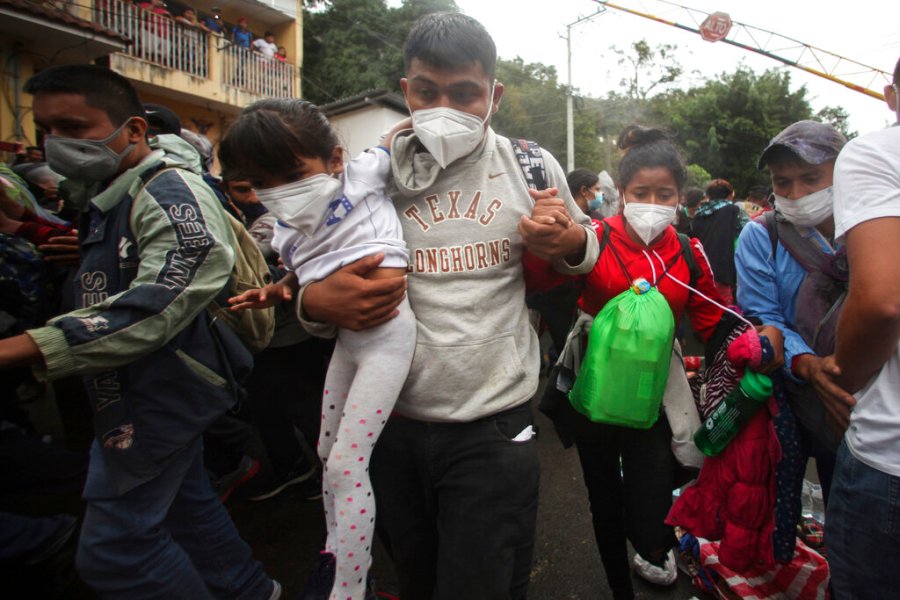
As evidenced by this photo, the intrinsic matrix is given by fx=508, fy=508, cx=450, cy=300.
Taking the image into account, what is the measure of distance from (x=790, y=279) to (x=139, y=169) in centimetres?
236

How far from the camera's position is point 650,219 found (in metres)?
1.89

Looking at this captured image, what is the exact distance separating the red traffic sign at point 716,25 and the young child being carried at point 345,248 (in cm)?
1960

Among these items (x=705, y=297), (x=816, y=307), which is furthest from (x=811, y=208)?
(x=705, y=297)

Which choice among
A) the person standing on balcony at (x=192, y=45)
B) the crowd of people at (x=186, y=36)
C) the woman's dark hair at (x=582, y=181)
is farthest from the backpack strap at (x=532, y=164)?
the person standing on balcony at (x=192, y=45)

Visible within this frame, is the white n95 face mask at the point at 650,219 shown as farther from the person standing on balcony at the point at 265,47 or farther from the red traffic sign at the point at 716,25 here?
the red traffic sign at the point at 716,25

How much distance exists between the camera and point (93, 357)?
145 cm

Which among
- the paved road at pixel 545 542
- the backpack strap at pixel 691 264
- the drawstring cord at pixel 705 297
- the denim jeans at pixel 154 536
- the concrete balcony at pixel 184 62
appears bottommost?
the paved road at pixel 545 542

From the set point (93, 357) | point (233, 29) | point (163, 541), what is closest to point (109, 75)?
point (93, 357)

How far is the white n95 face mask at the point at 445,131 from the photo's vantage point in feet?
4.26

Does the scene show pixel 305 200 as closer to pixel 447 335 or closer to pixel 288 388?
pixel 447 335

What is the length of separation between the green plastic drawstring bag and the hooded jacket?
1298mm

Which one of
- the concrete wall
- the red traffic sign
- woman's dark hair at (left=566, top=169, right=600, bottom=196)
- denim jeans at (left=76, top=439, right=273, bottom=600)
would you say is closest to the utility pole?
the red traffic sign

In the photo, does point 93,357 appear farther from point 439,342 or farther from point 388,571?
point 388,571

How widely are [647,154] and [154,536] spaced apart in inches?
87.9
